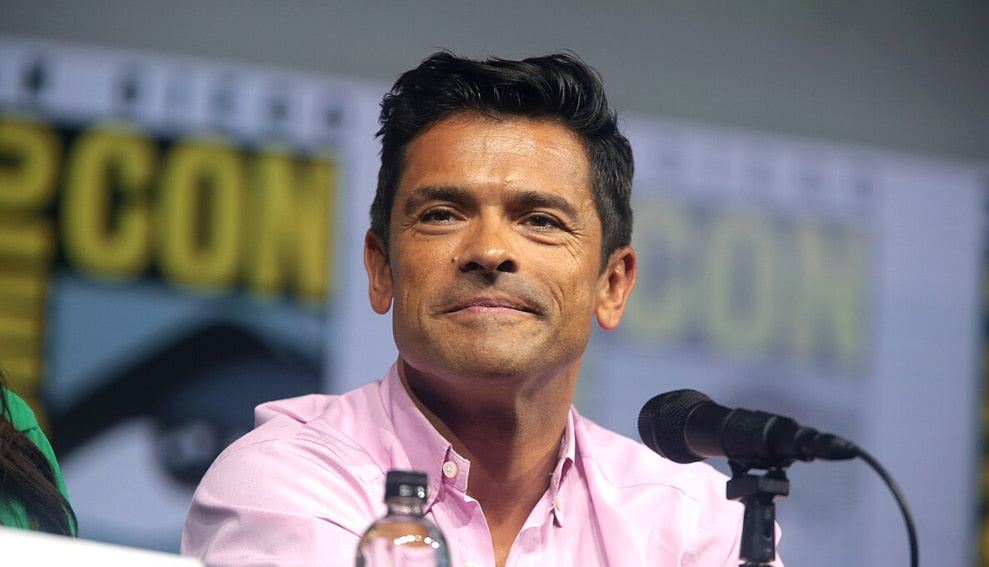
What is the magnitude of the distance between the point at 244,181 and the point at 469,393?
182cm

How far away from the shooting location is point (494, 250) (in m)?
1.87

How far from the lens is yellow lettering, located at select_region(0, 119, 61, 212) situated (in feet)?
11.1

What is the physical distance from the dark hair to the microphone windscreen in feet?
1.70

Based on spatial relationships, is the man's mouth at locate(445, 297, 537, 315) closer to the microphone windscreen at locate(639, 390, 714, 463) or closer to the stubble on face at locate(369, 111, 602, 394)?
the stubble on face at locate(369, 111, 602, 394)

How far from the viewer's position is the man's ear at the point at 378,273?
7.07 ft

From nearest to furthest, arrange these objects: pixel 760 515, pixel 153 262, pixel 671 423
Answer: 1. pixel 760 515
2. pixel 671 423
3. pixel 153 262

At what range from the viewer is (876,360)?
4309mm

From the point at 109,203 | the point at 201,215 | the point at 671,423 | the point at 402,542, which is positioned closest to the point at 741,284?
the point at 201,215

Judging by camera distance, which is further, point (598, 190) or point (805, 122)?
point (805, 122)

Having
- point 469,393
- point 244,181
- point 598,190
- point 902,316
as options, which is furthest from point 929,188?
point 469,393

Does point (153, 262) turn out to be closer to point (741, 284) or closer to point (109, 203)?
point (109, 203)

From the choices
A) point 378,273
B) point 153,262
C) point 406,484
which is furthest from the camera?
point 153,262

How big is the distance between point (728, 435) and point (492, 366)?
1.45 ft

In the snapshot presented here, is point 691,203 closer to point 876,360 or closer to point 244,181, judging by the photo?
point 876,360
